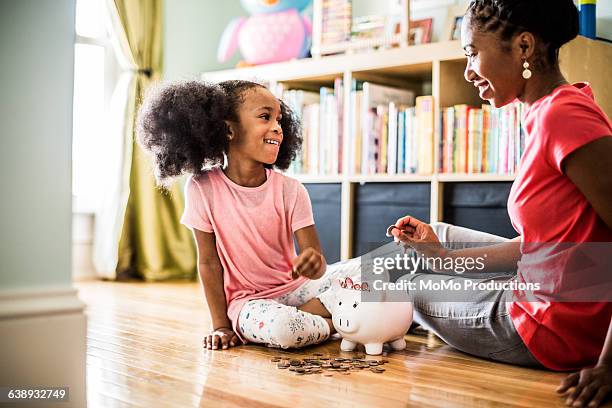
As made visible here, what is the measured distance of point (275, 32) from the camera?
10.0 feet

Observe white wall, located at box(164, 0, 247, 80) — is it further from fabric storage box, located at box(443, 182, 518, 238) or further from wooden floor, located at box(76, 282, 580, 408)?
wooden floor, located at box(76, 282, 580, 408)

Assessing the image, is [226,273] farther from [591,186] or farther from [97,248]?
[97,248]

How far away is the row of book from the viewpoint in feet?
7.99

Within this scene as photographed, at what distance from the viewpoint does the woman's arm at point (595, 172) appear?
1.30m

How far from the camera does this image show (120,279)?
11.3 feet

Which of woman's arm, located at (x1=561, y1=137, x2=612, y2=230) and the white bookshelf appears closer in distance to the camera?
woman's arm, located at (x1=561, y1=137, x2=612, y2=230)

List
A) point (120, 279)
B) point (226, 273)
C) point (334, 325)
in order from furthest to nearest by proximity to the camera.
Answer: point (120, 279) → point (226, 273) → point (334, 325)

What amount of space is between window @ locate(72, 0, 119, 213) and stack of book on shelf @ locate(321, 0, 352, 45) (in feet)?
3.85

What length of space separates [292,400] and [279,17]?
6.73 ft

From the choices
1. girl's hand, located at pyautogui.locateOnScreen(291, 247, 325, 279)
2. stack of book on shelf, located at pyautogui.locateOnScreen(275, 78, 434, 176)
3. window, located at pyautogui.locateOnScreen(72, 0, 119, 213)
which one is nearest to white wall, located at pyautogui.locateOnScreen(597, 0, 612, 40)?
stack of book on shelf, located at pyautogui.locateOnScreen(275, 78, 434, 176)

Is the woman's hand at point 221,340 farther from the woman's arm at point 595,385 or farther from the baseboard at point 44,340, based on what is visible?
the woman's arm at point 595,385

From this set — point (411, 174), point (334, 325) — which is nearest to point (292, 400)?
point (334, 325)

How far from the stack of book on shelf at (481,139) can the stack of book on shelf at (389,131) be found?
0.07 m

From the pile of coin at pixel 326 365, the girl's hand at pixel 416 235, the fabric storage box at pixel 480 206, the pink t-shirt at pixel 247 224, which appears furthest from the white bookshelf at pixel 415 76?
the pile of coin at pixel 326 365
